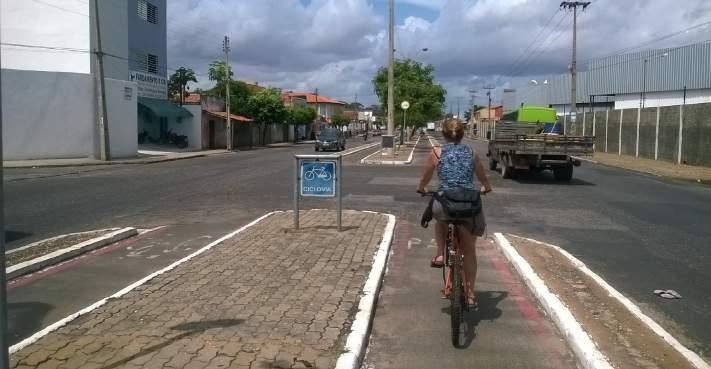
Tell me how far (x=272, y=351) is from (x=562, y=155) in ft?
53.6

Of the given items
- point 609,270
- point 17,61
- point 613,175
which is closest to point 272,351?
point 609,270

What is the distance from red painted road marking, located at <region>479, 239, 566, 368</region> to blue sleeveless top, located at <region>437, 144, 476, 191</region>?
131 cm

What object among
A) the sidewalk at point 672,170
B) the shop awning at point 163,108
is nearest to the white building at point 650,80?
the sidewalk at point 672,170

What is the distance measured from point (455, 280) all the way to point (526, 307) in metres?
1.37

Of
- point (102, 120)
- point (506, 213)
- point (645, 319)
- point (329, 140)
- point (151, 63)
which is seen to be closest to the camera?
point (645, 319)

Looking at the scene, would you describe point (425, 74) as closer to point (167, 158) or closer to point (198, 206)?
point (167, 158)

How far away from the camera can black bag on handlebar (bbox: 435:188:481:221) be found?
5094mm

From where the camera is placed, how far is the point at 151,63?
142 ft

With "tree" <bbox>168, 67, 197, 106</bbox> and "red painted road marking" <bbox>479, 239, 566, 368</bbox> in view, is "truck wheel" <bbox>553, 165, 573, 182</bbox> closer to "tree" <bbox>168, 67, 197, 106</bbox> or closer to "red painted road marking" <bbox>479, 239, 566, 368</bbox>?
"red painted road marking" <bbox>479, 239, 566, 368</bbox>

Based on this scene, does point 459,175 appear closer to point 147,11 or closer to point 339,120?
point 147,11

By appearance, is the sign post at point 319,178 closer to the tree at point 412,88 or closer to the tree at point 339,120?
the tree at point 412,88

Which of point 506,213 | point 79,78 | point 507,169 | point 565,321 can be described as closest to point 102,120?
point 79,78

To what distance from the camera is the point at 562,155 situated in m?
19.2

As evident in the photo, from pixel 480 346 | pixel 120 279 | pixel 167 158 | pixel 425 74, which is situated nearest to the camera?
pixel 480 346
